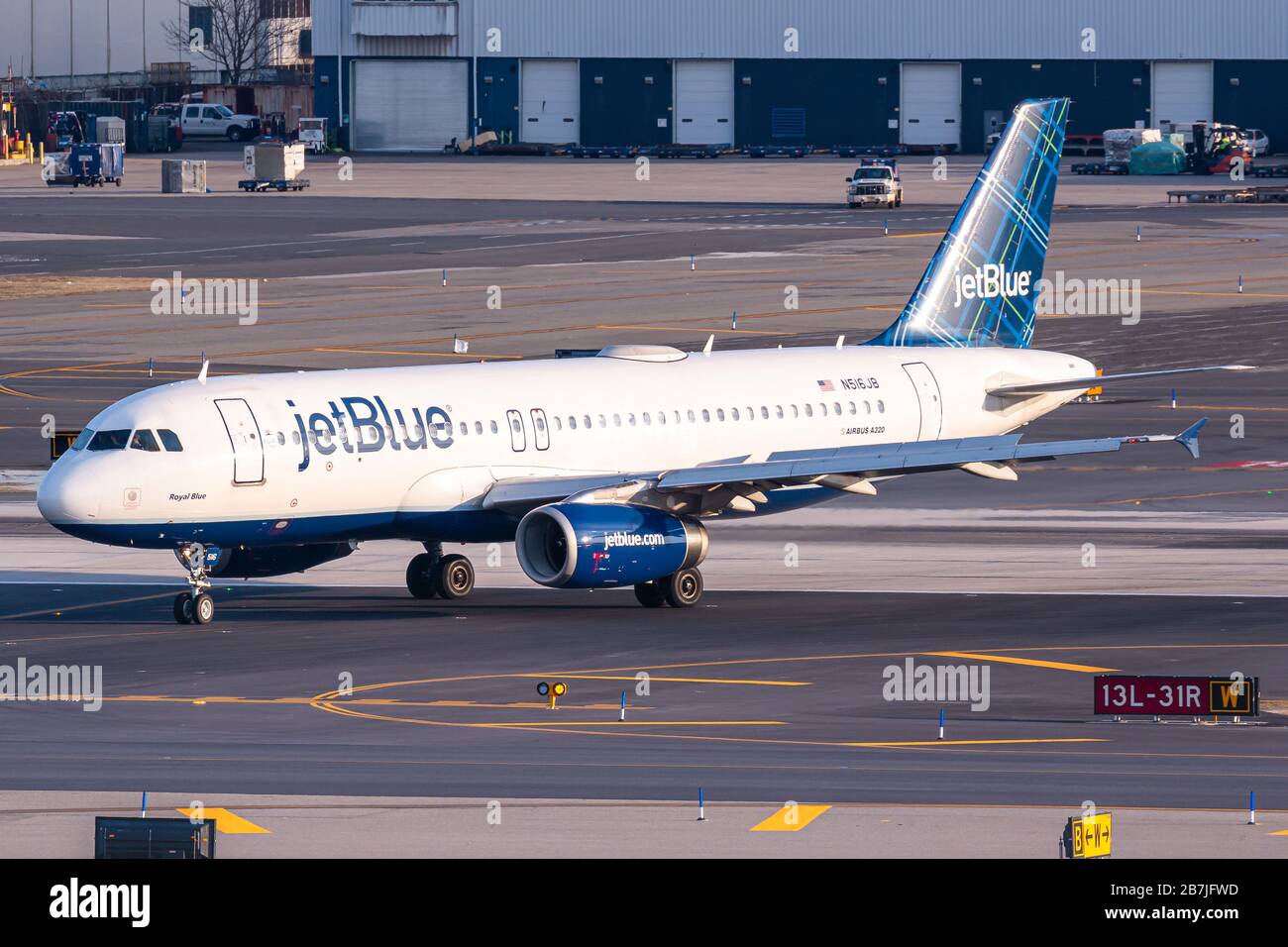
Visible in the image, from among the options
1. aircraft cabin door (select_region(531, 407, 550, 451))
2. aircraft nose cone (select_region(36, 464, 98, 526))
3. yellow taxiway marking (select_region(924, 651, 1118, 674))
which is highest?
aircraft cabin door (select_region(531, 407, 550, 451))

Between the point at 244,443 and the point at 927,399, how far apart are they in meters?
16.0

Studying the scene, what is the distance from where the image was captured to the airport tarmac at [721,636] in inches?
1150

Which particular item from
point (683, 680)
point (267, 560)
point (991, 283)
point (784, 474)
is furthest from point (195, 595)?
point (991, 283)

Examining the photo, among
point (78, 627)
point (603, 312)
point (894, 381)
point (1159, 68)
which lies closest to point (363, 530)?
point (78, 627)

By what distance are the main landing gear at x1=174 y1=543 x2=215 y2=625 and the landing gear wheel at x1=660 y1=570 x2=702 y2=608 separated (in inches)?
338

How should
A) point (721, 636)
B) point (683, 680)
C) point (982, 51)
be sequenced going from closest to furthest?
point (683, 680) → point (721, 636) → point (982, 51)

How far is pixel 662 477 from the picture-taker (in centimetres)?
4456

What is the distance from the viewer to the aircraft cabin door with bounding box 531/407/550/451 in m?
45.6

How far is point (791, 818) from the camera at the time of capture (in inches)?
1065

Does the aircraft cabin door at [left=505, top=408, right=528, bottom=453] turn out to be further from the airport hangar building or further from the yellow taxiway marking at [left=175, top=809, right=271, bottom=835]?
the airport hangar building

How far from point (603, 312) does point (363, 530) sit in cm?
5627

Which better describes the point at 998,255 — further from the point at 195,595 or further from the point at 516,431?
the point at 195,595

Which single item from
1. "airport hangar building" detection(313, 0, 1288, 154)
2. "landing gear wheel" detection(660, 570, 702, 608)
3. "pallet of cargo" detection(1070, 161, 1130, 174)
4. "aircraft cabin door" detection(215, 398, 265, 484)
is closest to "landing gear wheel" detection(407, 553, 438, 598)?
"landing gear wheel" detection(660, 570, 702, 608)

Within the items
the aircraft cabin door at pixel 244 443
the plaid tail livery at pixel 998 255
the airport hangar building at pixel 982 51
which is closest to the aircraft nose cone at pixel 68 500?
the aircraft cabin door at pixel 244 443
